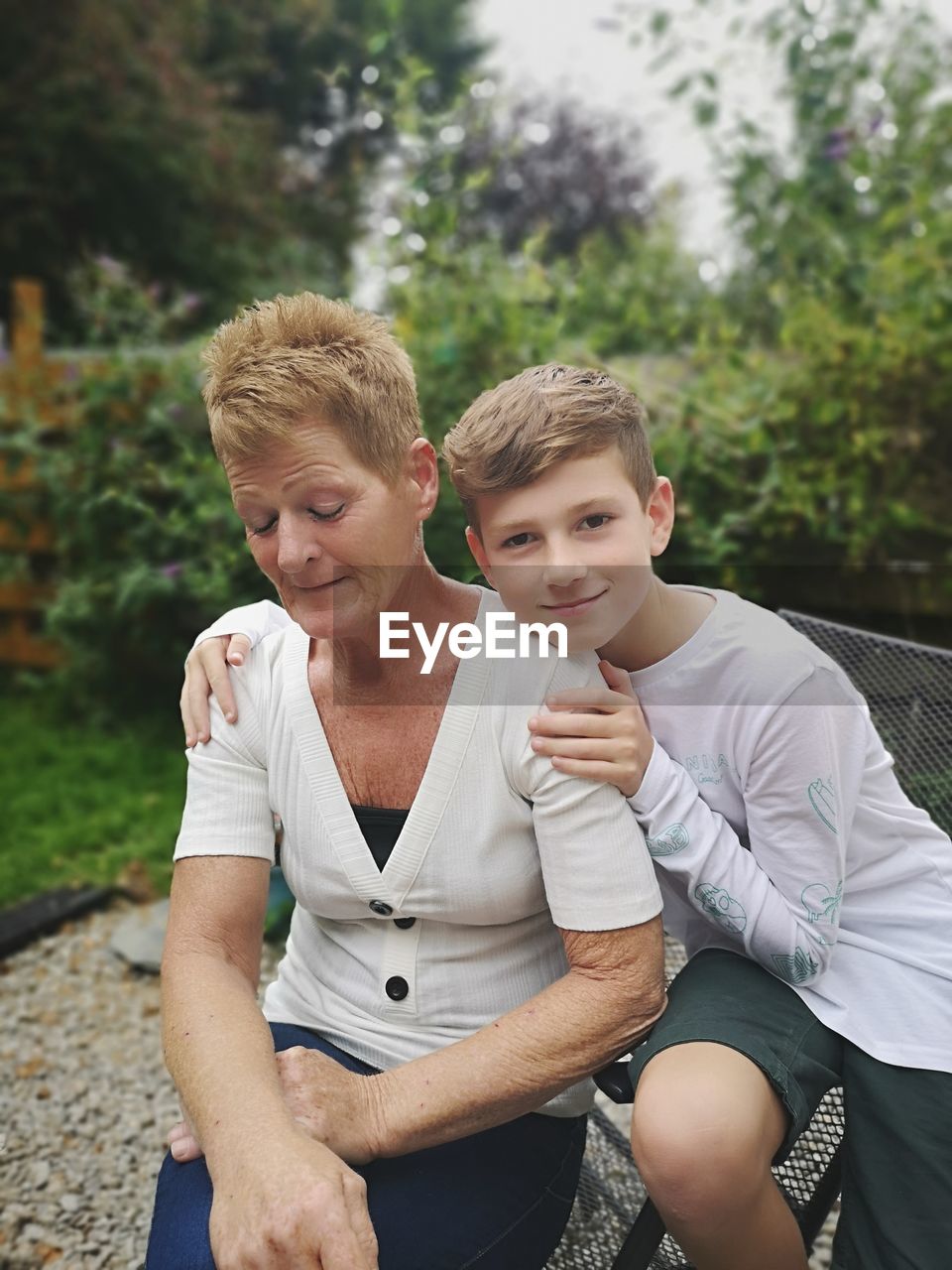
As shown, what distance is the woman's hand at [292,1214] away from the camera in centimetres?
125

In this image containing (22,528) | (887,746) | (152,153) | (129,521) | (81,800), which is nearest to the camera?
(887,746)

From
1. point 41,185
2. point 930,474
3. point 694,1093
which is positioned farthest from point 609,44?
point 41,185

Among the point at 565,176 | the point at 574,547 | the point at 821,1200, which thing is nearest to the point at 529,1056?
the point at 821,1200

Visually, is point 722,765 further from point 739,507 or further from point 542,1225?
point 739,507

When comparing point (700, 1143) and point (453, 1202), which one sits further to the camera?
point (453, 1202)

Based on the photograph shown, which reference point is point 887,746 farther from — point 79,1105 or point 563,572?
point 79,1105

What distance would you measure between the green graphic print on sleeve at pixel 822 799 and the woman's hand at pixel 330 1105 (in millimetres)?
708

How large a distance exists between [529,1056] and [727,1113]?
0.86ft

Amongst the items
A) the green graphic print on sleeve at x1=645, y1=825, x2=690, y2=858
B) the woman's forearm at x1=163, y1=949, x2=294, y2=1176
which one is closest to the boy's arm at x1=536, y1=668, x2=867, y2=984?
the green graphic print on sleeve at x1=645, y1=825, x2=690, y2=858

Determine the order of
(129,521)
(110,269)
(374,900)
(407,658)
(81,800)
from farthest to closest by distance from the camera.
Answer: (110,269) < (129,521) < (81,800) < (407,658) < (374,900)

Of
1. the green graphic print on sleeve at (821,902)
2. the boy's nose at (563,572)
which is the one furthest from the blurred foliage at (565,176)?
the green graphic print on sleeve at (821,902)

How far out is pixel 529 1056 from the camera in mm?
1408

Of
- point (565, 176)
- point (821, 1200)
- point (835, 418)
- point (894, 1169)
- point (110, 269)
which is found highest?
point (565, 176)

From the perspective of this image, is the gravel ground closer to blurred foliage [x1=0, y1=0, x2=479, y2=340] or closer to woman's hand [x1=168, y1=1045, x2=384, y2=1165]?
woman's hand [x1=168, y1=1045, x2=384, y2=1165]
